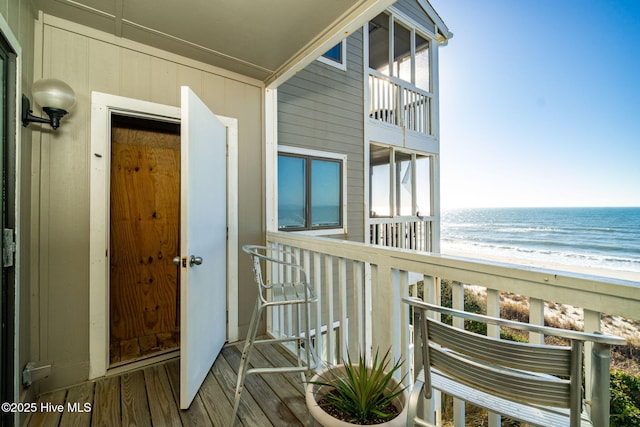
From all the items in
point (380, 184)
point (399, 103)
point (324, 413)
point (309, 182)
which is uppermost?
point (399, 103)

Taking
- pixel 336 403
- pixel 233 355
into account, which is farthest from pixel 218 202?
pixel 336 403

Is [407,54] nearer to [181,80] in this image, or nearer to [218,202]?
[181,80]

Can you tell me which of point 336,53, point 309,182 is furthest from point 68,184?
point 336,53

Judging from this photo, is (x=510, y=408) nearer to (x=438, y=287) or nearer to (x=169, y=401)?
(x=438, y=287)

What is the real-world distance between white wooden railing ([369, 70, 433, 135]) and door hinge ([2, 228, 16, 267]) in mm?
4675

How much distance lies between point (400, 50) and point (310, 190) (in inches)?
161

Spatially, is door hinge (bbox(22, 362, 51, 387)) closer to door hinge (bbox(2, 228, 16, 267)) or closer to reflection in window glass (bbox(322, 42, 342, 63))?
door hinge (bbox(2, 228, 16, 267))

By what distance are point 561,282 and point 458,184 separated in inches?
1071

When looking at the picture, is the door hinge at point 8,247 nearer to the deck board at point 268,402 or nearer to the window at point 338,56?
the deck board at point 268,402

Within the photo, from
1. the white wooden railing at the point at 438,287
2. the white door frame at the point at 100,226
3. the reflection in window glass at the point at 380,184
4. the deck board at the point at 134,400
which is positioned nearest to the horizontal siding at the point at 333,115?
the reflection in window glass at the point at 380,184

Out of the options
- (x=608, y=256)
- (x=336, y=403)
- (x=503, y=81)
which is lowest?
(x=608, y=256)

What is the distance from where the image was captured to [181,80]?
237 centimetres

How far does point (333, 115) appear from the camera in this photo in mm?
4180

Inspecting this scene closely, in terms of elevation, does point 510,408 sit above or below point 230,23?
below
